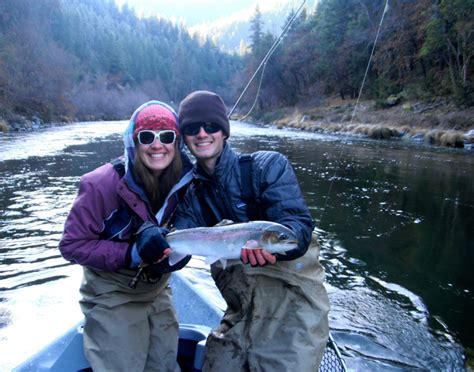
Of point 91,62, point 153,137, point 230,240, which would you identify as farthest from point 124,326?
point 91,62

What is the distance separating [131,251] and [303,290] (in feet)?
3.69

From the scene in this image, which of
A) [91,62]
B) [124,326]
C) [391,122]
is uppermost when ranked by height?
[124,326]

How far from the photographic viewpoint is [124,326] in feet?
9.19

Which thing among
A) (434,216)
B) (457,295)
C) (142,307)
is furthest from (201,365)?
Answer: (434,216)

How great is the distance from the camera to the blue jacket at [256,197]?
2705 mm

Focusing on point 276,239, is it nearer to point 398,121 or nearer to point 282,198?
point 282,198

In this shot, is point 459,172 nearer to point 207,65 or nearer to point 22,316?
point 22,316

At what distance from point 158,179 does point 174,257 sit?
0.59 metres

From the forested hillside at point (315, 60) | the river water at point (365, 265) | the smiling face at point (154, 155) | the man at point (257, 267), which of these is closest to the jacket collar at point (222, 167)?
the man at point (257, 267)

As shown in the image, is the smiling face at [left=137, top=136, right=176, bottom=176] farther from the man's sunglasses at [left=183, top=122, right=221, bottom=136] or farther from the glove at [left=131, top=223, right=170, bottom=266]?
the glove at [left=131, top=223, right=170, bottom=266]

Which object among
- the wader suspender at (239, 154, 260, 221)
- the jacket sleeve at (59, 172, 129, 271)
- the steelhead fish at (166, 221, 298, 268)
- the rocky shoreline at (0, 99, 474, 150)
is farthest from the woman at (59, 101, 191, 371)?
the rocky shoreline at (0, 99, 474, 150)

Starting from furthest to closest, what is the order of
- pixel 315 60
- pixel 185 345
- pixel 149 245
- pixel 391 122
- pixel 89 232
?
pixel 315 60
pixel 391 122
pixel 185 345
pixel 89 232
pixel 149 245

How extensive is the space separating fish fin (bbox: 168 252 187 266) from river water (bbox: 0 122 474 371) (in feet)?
3.30

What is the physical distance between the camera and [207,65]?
13488 cm
